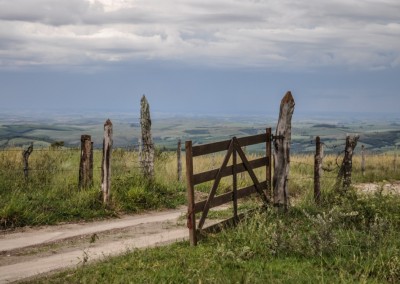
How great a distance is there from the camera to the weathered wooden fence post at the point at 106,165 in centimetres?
1681

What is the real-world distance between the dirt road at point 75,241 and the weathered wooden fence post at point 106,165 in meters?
1.04

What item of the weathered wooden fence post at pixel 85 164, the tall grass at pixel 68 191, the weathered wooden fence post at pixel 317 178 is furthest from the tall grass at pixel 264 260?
the weathered wooden fence post at pixel 85 164

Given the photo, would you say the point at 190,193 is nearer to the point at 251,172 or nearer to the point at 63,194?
the point at 251,172

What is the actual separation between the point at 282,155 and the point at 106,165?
565 centimetres

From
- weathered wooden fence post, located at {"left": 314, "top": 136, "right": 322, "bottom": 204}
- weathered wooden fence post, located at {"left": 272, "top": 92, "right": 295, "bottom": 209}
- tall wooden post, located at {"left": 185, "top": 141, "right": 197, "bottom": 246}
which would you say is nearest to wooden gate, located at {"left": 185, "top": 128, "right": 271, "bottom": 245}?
tall wooden post, located at {"left": 185, "top": 141, "right": 197, "bottom": 246}

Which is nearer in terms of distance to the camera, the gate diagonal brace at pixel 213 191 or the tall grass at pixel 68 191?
the gate diagonal brace at pixel 213 191

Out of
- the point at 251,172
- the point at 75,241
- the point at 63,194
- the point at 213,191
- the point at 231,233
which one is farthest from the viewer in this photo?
the point at 63,194

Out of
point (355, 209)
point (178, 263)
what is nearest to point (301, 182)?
point (355, 209)

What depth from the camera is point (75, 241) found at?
43.1 feet

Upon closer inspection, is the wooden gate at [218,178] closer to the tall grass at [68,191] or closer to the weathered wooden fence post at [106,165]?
the tall grass at [68,191]

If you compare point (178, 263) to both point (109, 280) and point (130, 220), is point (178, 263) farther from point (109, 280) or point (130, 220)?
point (130, 220)

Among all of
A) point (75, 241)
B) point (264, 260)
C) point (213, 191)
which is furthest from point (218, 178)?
point (75, 241)

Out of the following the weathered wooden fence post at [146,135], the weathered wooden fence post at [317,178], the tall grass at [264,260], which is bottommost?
the tall grass at [264,260]

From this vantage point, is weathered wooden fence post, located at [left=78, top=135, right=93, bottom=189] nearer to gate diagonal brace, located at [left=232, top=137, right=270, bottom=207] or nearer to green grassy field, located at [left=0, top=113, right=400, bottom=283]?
green grassy field, located at [left=0, top=113, right=400, bottom=283]
